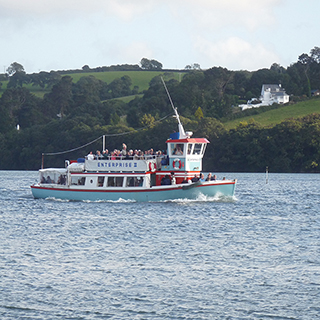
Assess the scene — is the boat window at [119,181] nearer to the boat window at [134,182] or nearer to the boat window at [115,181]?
the boat window at [115,181]

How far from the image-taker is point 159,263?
32.5 metres

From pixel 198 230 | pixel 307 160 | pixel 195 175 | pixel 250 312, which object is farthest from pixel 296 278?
pixel 307 160

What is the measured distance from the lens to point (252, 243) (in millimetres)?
38781

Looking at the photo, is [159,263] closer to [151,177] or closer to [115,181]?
[151,177]

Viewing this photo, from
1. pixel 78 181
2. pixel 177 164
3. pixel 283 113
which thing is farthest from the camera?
pixel 283 113

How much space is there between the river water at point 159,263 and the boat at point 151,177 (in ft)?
6.25

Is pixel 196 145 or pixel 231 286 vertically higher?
pixel 196 145

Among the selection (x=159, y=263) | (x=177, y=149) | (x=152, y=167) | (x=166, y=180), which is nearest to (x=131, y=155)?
(x=152, y=167)

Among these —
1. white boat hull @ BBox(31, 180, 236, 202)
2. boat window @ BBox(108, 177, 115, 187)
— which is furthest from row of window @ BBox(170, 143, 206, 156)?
boat window @ BBox(108, 177, 115, 187)

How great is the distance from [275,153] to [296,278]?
118 meters

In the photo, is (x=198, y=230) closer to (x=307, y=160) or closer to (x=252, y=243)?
(x=252, y=243)

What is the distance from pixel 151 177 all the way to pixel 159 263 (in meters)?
26.7

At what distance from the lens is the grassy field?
17075cm

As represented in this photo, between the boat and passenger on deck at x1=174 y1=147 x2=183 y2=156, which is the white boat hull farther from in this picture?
passenger on deck at x1=174 y1=147 x2=183 y2=156
